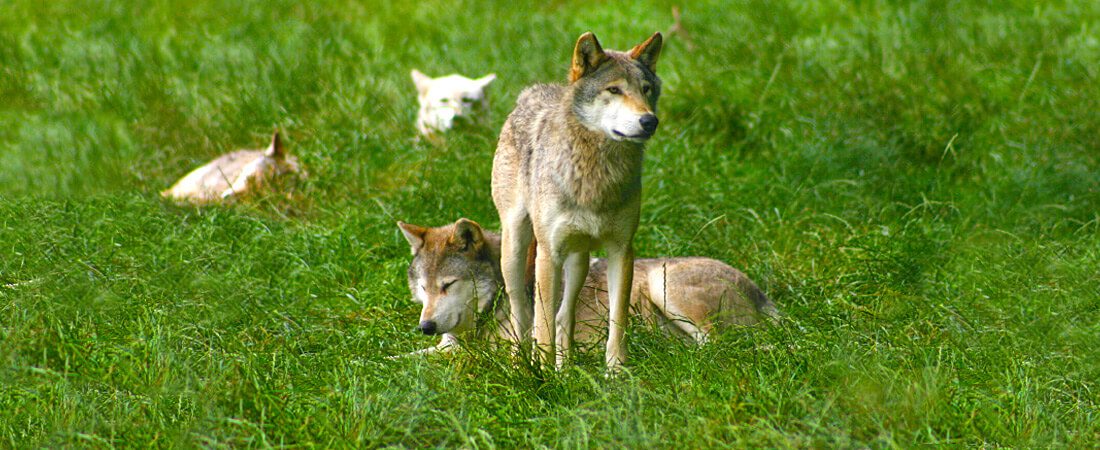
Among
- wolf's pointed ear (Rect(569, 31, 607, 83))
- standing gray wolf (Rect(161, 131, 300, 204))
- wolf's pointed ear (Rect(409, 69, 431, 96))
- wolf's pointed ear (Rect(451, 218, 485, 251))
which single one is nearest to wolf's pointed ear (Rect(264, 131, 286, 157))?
standing gray wolf (Rect(161, 131, 300, 204))

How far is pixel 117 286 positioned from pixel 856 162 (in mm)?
4642

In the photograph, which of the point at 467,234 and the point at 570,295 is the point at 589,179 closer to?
the point at 570,295

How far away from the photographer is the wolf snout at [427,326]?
210 inches

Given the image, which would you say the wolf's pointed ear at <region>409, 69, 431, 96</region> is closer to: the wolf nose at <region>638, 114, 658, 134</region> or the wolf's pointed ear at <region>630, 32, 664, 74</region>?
the wolf's pointed ear at <region>630, 32, 664, 74</region>

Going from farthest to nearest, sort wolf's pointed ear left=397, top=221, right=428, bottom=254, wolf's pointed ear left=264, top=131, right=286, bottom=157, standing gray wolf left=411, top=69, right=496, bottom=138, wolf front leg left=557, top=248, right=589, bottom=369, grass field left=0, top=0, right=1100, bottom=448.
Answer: standing gray wolf left=411, top=69, right=496, bottom=138, wolf's pointed ear left=264, top=131, right=286, bottom=157, wolf's pointed ear left=397, top=221, right=428, bottom=254, wolf front leg left=557, top=248, right=589, bottom=369, grass field left=0, top=0, right=1100, bottom=448

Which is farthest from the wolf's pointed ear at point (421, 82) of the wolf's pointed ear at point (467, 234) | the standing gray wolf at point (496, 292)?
the wolf's pointed ear at point (467, 234)

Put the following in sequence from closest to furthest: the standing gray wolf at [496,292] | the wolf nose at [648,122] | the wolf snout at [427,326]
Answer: the wolf nose at [648,122]
the wolf snout at [427,326]
the standing gray wolf at [496,292]

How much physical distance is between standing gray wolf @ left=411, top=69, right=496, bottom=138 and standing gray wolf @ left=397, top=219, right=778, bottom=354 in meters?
2.36

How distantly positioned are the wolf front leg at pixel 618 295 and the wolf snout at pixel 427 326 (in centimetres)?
89

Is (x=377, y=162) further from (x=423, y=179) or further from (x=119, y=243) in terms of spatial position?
(x=119, y=243)

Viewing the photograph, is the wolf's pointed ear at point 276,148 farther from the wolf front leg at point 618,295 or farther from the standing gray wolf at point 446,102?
the wolf front leg at point 618,295

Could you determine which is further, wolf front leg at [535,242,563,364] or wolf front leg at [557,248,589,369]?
wolf front leg at [557,248,589,369]

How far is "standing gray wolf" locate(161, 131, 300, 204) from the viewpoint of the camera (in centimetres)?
750

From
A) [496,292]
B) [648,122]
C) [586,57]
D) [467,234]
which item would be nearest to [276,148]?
[467,234]
